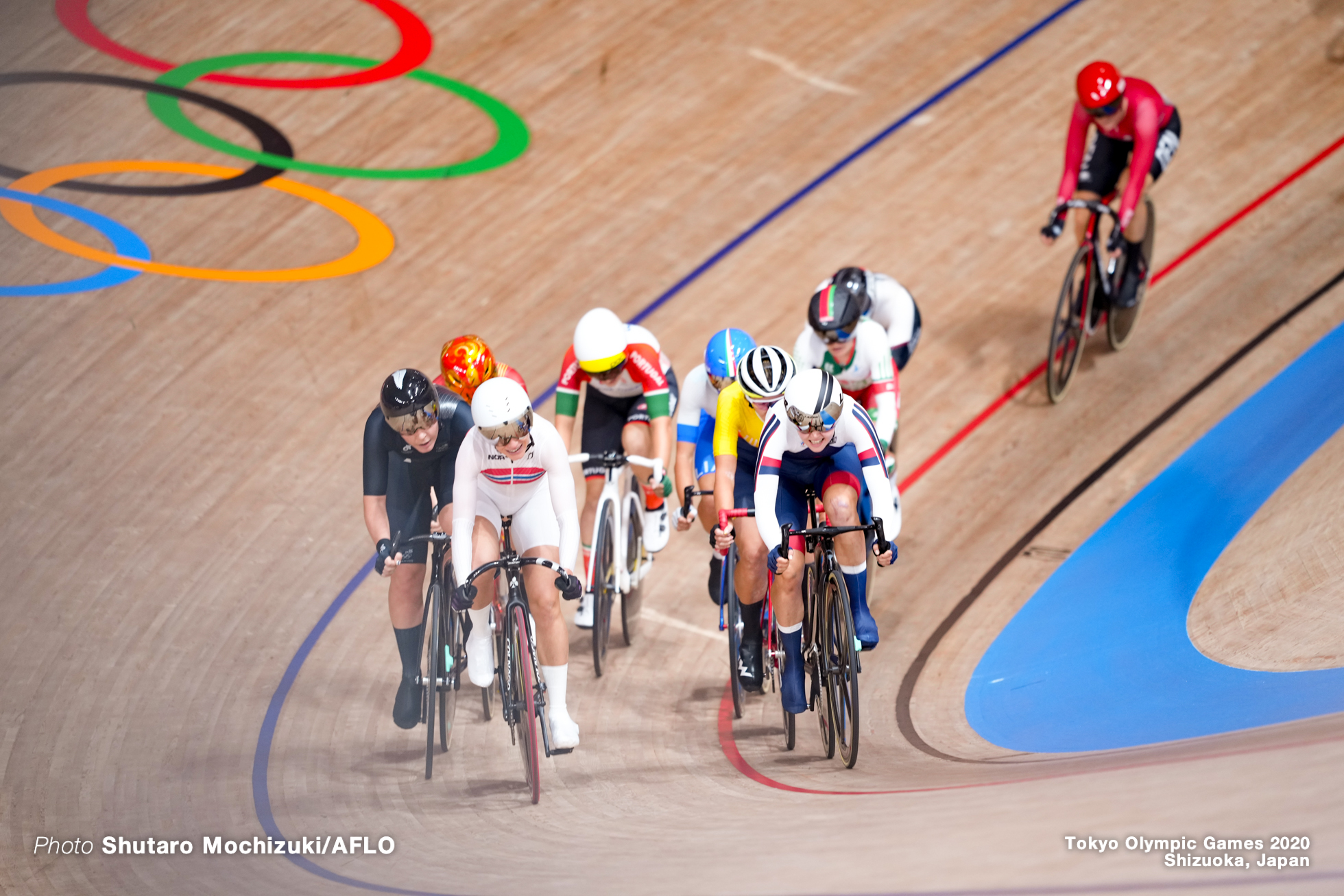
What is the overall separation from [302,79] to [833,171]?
3.49 meters

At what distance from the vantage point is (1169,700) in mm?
3893

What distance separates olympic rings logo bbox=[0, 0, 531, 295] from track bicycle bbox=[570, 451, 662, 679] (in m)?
2.70

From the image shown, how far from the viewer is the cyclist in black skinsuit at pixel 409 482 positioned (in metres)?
3.49

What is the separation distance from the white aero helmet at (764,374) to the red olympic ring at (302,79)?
516 cm

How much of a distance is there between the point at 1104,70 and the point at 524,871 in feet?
13.7

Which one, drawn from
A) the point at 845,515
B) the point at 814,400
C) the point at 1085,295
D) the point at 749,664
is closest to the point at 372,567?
the point at 749,664

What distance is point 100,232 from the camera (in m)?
6.66

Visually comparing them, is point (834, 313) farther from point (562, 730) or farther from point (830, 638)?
point (562, 730)

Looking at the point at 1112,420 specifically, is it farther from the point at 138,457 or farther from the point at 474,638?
the point at 138,457

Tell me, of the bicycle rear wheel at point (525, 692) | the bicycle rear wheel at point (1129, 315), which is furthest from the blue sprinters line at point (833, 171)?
the bicycle rear wheel at point (525, 692)

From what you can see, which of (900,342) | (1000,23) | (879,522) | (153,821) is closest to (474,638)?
(153,821)

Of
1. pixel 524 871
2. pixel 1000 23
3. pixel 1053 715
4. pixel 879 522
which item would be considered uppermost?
pixel 1000 23

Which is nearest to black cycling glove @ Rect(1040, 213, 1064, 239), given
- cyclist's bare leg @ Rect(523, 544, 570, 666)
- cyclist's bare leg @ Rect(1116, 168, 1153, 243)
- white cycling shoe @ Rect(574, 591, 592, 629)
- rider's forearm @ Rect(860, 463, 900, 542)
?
cyclist's bare leg @ Rect(1116, 168, 1153, 243)

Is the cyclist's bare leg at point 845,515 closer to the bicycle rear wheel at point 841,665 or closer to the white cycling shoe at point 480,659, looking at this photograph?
the bicycle rear wheel at point 841,665
